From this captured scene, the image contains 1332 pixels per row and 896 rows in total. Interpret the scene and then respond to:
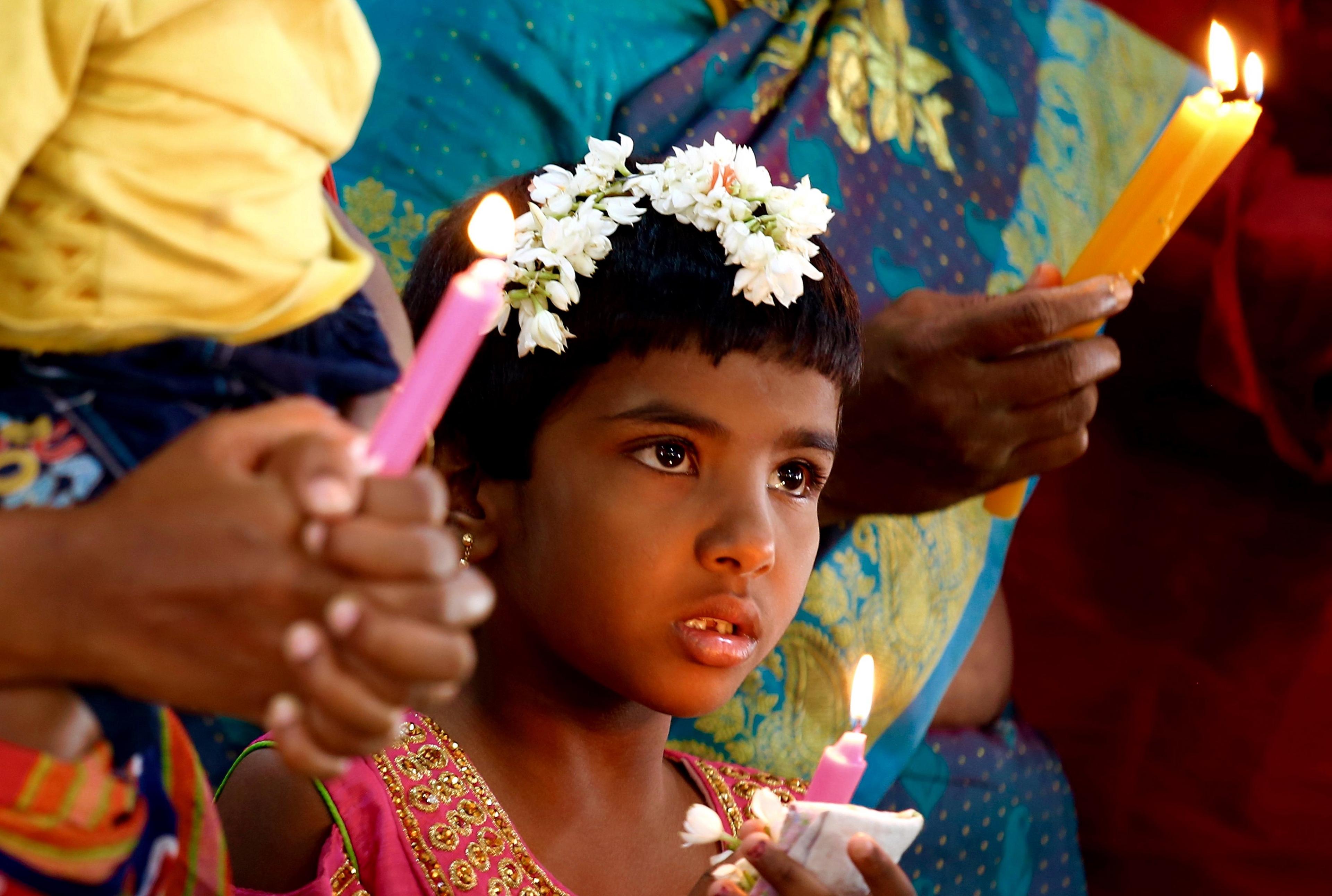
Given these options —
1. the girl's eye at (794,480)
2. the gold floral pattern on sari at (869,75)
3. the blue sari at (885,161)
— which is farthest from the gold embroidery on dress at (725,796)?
the gold floral pattern on sari at (869,75)

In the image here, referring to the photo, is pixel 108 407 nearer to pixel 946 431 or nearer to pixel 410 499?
pixel 410 499

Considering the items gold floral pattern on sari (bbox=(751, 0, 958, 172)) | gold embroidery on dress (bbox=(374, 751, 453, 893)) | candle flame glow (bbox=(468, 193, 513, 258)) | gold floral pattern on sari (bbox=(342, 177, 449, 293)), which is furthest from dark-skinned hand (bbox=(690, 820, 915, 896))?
gold floral pattern on sari (bbox=(751, 0, 958, 172))

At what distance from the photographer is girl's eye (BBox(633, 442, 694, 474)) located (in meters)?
1.06

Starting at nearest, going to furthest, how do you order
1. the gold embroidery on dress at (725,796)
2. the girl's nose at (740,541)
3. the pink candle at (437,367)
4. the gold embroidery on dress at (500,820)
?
the pink candle at (437,367) → the girl's nose at (740,541) → the gold embroidery on dress at (500,820) → the gold embroidery on dress at (725,796)

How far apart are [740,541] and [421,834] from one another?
1.14 feet

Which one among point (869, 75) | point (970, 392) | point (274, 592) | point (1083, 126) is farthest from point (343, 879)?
point (1083, 126)

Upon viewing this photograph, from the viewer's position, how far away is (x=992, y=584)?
5.62ft

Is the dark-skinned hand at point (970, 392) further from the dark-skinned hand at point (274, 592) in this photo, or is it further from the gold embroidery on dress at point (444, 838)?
the dark-skinned hand at point (274, 592)

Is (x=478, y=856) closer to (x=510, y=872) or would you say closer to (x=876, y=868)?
(x=510, y=872)

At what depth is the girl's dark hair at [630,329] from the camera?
1.08 meters

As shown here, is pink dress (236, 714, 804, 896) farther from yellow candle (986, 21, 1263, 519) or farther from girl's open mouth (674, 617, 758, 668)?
yellow candle (986, 21, 1263, 519)

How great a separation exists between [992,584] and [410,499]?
1.32 meters

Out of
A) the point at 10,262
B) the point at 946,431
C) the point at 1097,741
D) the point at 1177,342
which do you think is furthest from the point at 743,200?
the point at 1097,741

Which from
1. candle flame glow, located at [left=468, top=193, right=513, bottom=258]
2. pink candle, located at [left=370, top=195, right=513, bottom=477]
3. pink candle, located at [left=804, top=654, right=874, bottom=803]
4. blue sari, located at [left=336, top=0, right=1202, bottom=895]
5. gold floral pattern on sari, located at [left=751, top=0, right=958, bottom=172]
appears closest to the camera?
pink candle, located at [left=370, top=195, right=513, bottom=477]
